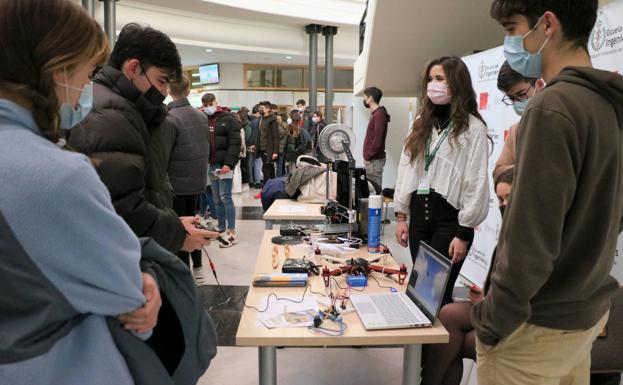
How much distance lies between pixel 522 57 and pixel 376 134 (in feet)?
13.7

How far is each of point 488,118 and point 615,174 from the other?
2.70 meters

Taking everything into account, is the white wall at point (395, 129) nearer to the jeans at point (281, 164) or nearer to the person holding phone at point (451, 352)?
the jeans at point (281, 164)

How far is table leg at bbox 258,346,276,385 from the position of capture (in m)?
1.46

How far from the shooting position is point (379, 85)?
559 cm

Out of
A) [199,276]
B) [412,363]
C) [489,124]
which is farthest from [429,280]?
[199,276]

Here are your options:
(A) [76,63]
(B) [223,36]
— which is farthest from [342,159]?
(B) [223,36]

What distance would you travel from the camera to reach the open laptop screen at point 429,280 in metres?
1.44

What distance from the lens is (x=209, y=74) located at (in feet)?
46.8

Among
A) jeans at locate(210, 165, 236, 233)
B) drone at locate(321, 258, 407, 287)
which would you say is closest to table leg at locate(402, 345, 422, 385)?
drone at locate(321, 258, 407, 287)

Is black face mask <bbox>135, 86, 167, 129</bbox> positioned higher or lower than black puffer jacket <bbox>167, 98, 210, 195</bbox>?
higher

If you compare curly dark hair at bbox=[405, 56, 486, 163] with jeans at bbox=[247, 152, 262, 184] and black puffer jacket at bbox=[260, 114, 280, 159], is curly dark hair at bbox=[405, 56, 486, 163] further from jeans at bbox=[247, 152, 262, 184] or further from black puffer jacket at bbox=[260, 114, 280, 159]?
jeans at bbox=[247, 152, 262, 184]

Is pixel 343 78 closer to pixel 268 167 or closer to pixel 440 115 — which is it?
pixel 268 167

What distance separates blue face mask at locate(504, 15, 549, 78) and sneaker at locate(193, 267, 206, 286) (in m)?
3.14

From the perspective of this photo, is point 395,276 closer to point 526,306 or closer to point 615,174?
point 526,306
